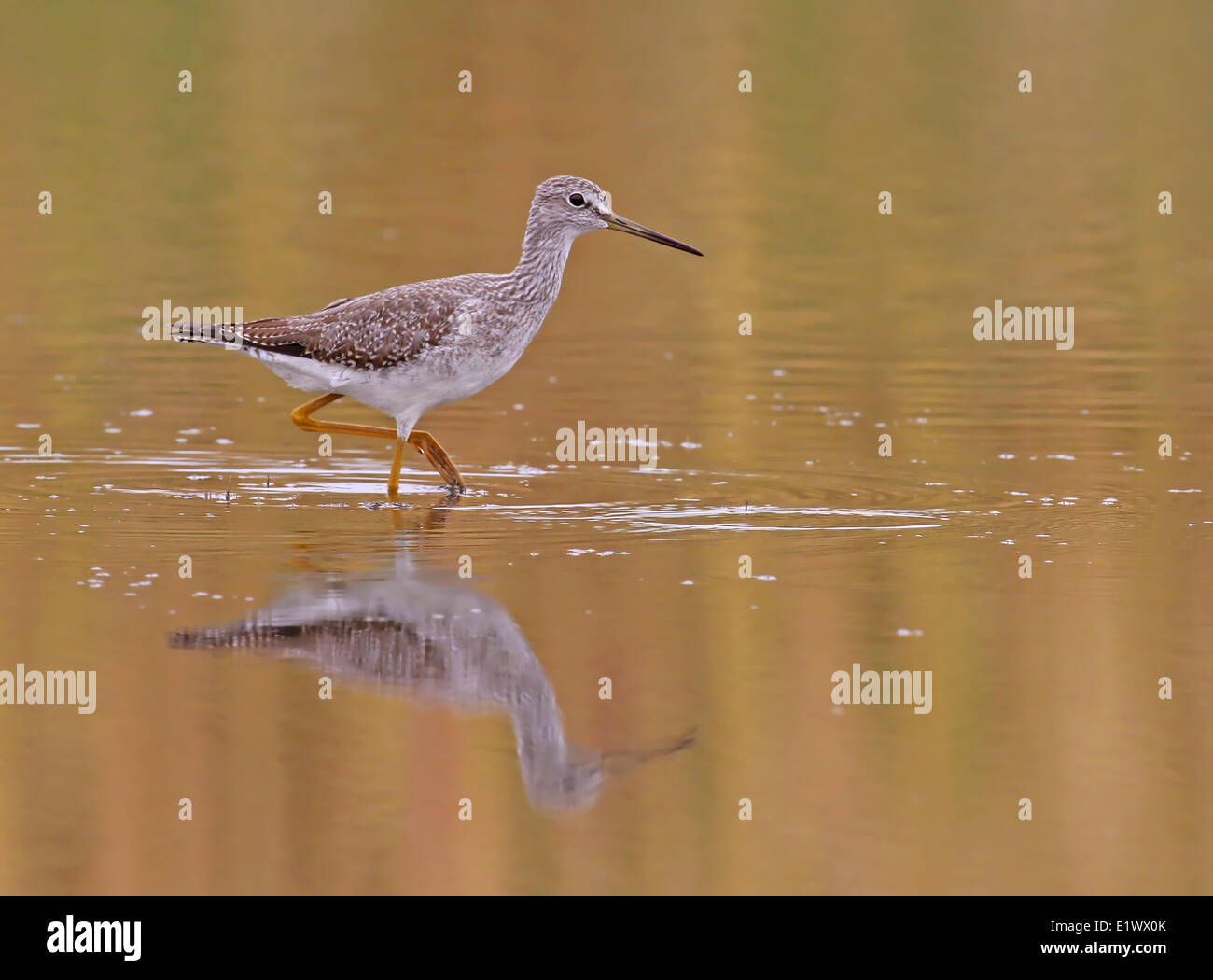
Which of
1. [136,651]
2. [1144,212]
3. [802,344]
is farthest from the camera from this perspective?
[1144,212]

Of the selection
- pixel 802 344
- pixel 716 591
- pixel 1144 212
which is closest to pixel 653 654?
pixel 716 591

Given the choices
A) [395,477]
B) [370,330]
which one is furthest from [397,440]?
[370,330]

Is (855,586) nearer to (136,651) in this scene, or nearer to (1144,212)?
(136,651)

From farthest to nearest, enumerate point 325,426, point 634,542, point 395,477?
point 325,426 < point 395,477 < point 634,542

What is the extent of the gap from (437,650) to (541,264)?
456 centimetres

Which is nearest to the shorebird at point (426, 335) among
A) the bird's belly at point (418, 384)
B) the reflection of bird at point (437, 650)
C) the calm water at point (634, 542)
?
the bird's belly at point (418, 384)

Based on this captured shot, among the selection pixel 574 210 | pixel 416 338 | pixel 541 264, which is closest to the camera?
pixel 416 338

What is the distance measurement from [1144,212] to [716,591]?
53.1ft

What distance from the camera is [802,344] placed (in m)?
17.1

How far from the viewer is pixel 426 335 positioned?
40.1ft

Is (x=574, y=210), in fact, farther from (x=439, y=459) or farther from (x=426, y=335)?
(x=439, y=459)

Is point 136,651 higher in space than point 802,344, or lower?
lower

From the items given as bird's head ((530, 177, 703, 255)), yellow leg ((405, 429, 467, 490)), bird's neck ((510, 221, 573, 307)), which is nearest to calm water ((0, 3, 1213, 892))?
yellow leg ((405, 429, 467, 490))

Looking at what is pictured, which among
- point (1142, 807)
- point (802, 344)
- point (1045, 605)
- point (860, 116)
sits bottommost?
point (1142, 807)
